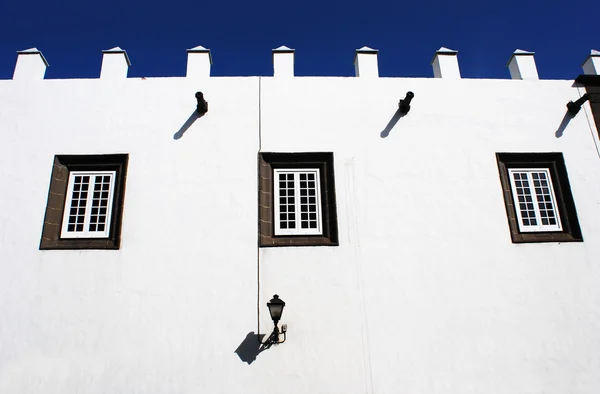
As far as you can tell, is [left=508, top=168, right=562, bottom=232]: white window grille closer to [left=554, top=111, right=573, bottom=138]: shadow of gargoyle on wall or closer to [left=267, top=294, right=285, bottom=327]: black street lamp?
[left=554, top=111, right=573, bottom=138]: shadow of gargoyle on wall

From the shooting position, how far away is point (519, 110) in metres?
8.02

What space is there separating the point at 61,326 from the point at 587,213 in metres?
8.37

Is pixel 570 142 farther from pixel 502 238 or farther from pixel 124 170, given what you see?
pixel 124 170

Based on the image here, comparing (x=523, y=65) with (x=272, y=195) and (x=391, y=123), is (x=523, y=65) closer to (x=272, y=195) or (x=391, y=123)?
(x=391, y=123)

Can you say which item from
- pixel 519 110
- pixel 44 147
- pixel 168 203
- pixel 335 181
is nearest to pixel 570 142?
pixel 519 110

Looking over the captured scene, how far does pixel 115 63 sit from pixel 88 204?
8.94ft

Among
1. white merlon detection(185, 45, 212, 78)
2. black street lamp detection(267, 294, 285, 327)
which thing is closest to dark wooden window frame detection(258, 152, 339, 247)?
black street lamp detection(267, 294, 285, 327)

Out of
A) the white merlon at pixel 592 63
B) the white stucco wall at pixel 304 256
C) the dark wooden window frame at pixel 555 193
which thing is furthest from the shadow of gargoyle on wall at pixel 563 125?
the white merlon at pixel 592 63

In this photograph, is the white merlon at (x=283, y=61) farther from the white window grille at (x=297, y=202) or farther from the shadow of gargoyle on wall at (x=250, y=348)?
the shadow of gargoyle on wall at (x=250, y=348)

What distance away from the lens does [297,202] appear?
286 inches

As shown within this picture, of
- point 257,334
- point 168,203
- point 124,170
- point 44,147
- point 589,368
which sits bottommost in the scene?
point 589,368

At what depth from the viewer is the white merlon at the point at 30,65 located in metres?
7.99

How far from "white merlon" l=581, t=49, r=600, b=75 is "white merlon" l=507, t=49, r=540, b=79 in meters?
1.01

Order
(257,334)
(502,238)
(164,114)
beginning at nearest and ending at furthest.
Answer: (257,334)
(502,238)
(164,114)
